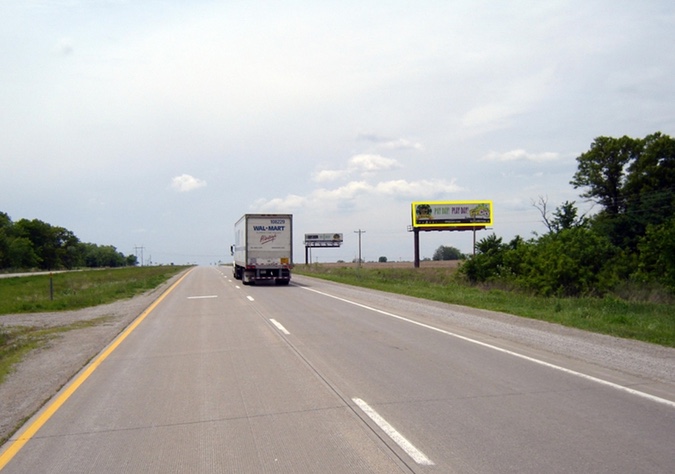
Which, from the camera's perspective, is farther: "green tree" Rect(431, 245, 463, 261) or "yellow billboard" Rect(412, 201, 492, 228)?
"green tree" Rect(431, 245, 463, 261)

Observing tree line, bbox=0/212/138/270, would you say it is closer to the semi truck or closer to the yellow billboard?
the yellow billboard

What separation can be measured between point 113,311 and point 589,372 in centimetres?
1768

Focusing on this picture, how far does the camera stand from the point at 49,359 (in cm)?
1171

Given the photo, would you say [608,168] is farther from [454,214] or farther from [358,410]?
[358,410]

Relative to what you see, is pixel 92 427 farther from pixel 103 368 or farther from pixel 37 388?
pixel 103 368

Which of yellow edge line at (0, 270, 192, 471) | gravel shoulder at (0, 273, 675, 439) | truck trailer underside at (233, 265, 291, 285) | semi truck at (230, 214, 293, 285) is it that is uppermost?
semi truck at (230, 214, 293, 285)

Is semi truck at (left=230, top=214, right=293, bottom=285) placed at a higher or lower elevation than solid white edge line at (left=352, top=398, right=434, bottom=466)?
higher

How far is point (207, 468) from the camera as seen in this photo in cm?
554

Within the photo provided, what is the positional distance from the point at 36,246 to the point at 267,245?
4948 inches

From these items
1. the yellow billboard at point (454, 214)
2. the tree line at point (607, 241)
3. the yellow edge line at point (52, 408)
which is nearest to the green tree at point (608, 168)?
the tree line at point (607, 241)

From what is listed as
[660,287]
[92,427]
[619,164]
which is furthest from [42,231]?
[92,427]

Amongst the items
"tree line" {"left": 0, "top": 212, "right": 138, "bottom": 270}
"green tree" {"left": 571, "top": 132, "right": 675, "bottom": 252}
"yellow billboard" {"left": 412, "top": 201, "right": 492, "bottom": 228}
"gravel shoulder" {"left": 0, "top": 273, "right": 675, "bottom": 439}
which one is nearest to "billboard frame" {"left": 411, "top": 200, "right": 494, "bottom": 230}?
"yellow billboard" {"left": 412, "top": 201, "right": 492, "bottom": 228}

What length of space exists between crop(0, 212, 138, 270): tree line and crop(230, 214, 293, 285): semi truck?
96305 mm

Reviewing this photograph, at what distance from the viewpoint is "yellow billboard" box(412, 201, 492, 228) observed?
78.9m
